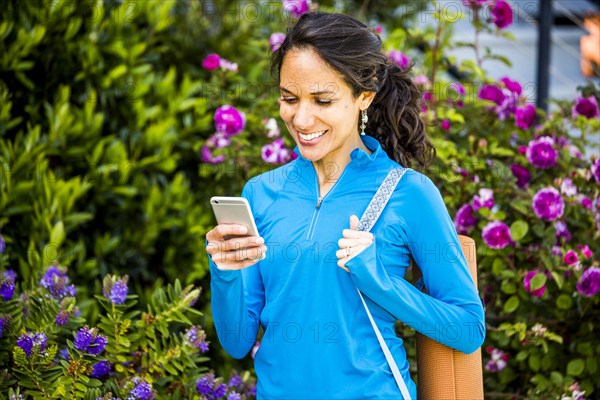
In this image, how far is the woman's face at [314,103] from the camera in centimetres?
216

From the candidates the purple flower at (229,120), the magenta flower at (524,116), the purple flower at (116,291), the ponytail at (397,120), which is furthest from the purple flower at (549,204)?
the purple flower at (116,291)

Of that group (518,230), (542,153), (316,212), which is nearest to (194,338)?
(316,212)

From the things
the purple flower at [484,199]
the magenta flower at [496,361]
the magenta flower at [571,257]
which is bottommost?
the magenta flower at [496,361]

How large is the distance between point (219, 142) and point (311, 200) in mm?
1655

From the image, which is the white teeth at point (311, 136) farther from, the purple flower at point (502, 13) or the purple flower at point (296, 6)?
the purple flower at point (502, 13)

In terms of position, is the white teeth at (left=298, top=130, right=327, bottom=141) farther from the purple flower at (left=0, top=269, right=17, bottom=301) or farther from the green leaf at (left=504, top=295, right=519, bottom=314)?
the green leaf at (left=504, top=295, right=519, bottom=314)

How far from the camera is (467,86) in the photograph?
4117mm

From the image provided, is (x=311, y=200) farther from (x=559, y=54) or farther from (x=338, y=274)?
(x=559, y=54)

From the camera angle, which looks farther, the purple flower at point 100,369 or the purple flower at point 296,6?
the purple flower at point 296,6

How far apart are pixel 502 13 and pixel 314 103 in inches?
78.9

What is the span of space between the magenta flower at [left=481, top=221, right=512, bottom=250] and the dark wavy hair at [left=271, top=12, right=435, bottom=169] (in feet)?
2.42

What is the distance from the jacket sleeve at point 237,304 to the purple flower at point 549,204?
143 centimetres

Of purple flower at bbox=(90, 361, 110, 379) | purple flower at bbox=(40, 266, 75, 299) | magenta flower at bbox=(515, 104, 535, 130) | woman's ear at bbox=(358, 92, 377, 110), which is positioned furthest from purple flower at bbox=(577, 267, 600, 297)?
purple flower at bbox=(40, 266, 75, 299)

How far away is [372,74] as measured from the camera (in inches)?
90.4
